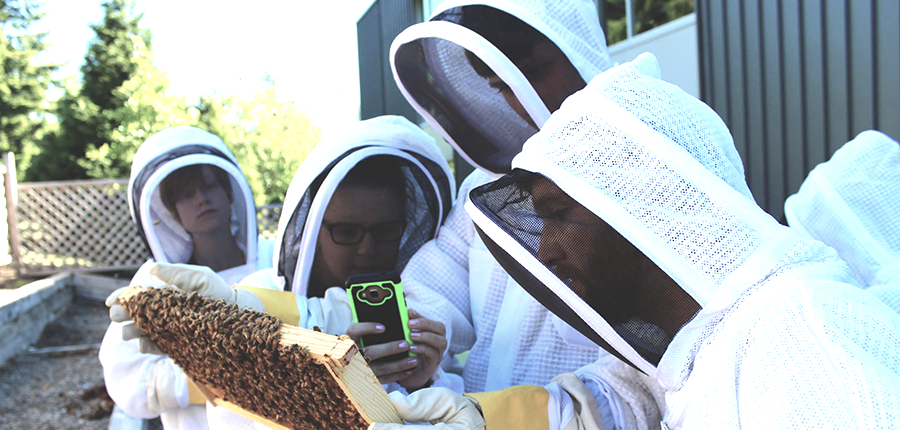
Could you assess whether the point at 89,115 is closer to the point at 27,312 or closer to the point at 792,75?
the point at 27,312

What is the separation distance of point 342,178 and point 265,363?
3.19 feet

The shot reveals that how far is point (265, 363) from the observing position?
1294 mm

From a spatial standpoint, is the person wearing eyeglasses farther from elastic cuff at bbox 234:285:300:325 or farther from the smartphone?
the smartphone

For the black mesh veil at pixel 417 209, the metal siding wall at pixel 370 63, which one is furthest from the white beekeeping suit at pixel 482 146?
the metal siding wall at pixel 370 63

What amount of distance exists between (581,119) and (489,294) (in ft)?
3.12

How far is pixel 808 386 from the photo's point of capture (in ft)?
2.71

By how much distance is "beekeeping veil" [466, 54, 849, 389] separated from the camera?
3.21 feet

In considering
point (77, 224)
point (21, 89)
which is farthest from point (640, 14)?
point (21, 89)

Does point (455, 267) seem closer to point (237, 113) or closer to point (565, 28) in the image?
point (565, 28)

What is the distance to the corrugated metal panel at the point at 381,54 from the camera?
10648mm

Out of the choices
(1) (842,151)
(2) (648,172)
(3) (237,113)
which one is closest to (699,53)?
(1) (842,151)

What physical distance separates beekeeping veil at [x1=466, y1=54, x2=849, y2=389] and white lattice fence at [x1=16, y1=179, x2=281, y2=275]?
1026 cm

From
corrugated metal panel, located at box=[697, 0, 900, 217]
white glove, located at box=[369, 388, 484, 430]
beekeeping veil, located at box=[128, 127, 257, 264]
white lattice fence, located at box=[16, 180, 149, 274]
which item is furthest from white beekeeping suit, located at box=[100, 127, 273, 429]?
white lattice fence, located at box=[16, 180, 149, 274]

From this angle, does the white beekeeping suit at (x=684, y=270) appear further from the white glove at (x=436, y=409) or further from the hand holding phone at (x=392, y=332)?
the hand holding phone at (x=392, y=332)
